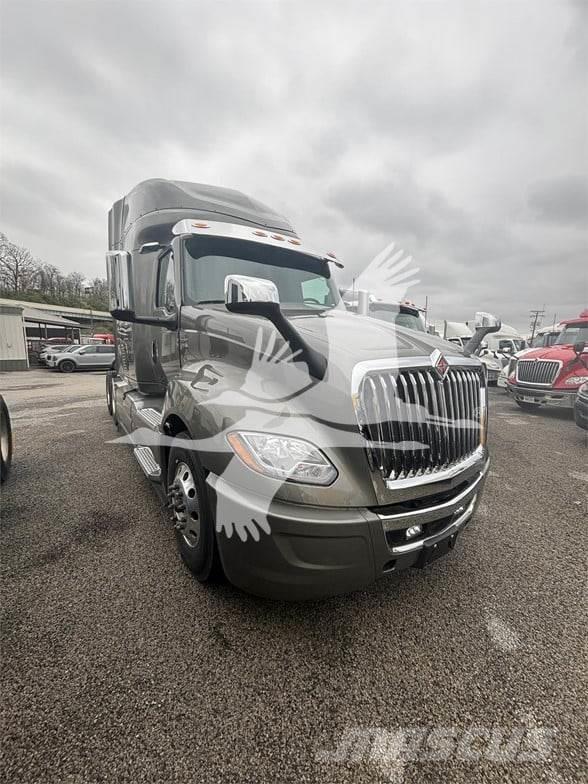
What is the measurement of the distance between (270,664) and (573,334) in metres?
12.4

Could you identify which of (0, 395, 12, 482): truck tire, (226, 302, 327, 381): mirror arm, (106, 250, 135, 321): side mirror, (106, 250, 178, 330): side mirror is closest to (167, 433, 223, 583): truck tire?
(226, 302, 327, 381): mirror arm

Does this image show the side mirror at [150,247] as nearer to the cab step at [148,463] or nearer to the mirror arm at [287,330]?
the cab step at [148,463]

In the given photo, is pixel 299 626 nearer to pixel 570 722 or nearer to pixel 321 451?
pixel 321 451

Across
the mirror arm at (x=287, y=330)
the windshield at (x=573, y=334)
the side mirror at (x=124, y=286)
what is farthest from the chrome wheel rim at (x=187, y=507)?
the windshield at (x=573, y=334)

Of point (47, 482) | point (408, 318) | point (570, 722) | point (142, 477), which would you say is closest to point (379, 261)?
point (570, 722)

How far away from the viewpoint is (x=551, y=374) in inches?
353

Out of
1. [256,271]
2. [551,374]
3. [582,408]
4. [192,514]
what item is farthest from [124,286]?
[551,374]

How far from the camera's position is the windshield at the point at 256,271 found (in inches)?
137

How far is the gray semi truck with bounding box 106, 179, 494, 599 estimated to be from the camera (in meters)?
1.88

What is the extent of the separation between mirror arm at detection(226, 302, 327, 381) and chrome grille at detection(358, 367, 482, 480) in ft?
0.95

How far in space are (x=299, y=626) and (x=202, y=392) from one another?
1.55 m

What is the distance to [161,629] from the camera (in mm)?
2133

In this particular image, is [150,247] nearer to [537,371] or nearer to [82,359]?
[537,371]

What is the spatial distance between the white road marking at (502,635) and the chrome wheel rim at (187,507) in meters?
1.84
